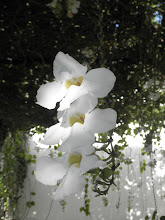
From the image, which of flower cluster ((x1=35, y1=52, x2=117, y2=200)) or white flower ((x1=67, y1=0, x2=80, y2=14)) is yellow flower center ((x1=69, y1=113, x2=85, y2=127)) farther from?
white flower ((x1=67, y1=0, x2=80, y2=14))

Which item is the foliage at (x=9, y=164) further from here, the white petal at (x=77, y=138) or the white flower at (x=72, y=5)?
the white petal at (x=77, y=138)

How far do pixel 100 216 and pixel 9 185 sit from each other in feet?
4.04

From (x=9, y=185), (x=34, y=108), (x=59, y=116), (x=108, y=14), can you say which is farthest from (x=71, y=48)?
(x=9, y=185)

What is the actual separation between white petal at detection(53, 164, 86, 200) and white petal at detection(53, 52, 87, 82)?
0.07 m

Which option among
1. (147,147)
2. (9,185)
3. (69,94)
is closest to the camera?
(69,94)

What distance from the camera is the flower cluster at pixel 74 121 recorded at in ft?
0.51

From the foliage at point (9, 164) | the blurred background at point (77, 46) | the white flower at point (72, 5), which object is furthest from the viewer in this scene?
the foliage at point (9, 164)

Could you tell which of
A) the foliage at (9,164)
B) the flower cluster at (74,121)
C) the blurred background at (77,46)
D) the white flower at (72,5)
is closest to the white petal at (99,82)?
the flower cluster at (74,121)

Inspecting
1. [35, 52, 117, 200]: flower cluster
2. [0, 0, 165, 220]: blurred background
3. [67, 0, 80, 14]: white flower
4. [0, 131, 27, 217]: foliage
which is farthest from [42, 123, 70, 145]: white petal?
[0, 131, 27, 217]: foliage

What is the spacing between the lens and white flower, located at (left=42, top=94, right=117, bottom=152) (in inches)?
6.1

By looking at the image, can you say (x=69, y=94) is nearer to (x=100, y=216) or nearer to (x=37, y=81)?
(x=37, y=81)

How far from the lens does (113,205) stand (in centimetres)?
299

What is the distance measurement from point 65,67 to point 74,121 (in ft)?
0.14

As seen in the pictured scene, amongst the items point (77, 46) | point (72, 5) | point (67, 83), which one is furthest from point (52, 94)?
point (77, 46)
